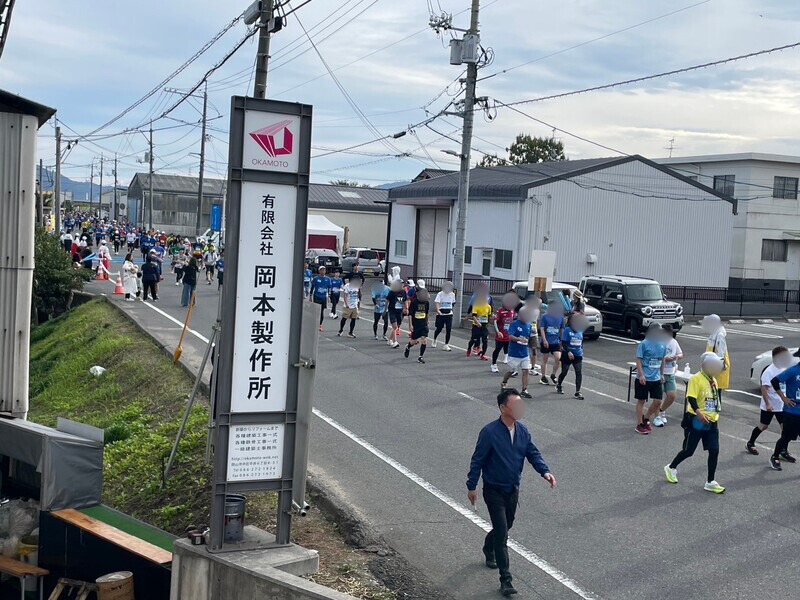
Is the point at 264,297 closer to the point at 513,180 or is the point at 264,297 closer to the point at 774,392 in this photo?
the point at 774,392

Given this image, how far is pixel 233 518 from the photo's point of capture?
7.32 metres

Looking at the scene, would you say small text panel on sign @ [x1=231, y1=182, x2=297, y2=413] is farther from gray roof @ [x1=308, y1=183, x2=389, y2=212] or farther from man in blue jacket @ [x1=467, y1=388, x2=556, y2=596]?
gray roof @ [x1=308, y1=183, x2=389, y2=212]

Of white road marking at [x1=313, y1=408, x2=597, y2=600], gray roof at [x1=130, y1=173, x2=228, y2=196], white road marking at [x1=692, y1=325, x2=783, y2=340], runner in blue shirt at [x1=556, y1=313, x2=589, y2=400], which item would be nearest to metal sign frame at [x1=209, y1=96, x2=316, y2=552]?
white road marking at [x1=313, y1=408, x2=597, y2=600]

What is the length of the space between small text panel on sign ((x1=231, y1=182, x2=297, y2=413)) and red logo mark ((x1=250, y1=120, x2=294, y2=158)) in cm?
28

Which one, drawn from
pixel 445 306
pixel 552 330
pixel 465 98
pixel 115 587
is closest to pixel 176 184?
pixel 465 98

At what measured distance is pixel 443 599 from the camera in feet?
22.9

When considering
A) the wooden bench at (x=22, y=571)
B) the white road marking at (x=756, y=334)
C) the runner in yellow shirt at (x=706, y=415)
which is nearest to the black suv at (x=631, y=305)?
the white road marking at (x=756, y=334)

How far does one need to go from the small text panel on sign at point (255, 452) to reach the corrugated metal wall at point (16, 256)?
5365 mm

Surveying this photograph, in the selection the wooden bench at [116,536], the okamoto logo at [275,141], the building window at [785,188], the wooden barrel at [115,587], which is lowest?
the wooden barrel at [115,587]

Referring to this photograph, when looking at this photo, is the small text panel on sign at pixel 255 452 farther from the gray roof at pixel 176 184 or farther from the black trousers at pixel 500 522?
the gray roof at pixel 176 184

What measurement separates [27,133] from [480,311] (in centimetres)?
1156

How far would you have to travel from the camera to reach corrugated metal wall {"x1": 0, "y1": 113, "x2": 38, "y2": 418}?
11086 mm

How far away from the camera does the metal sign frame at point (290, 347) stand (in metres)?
6.92

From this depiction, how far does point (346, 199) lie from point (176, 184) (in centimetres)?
4596
